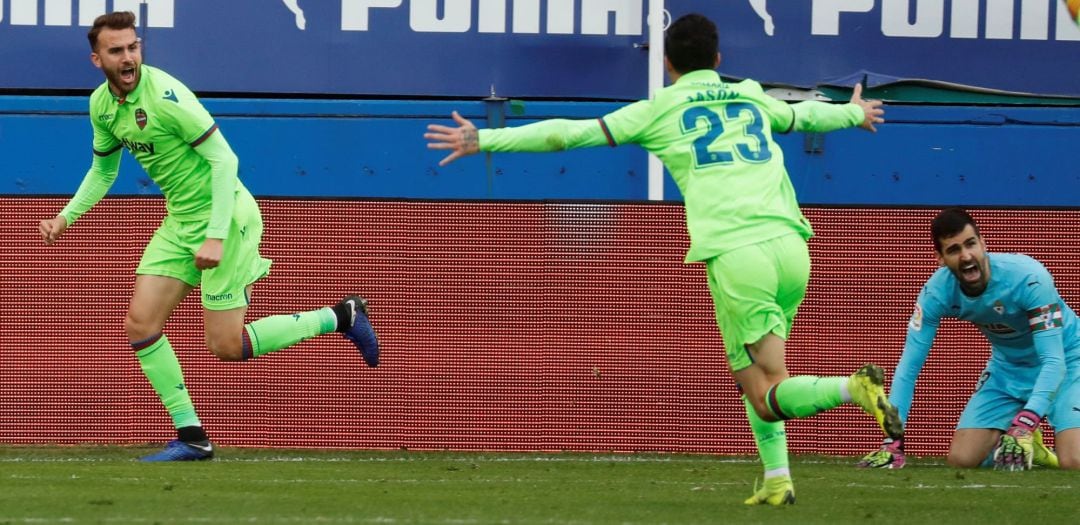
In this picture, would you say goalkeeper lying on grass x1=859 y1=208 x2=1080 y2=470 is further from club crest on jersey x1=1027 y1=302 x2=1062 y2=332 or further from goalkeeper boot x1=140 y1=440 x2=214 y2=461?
goalkeeper boot x1=140 y1=440 x2=214 y2=461

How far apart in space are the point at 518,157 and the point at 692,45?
16.8 feet

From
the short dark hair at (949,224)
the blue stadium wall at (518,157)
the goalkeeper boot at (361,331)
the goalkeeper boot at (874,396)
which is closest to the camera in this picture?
the goalkeeper boot at (874,396)

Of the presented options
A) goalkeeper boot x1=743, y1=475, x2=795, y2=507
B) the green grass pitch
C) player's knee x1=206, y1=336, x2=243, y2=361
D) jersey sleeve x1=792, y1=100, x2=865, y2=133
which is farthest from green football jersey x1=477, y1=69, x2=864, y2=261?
player's knee x1=206, y1=336, x2=243, y2=361

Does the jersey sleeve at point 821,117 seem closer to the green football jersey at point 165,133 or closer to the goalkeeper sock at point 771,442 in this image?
the goalkeeper sock at point 771,442

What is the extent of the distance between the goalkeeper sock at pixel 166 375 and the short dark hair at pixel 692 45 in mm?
3219

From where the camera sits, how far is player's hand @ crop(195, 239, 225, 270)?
7723 millimetres

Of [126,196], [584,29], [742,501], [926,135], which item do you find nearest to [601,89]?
[584,29]

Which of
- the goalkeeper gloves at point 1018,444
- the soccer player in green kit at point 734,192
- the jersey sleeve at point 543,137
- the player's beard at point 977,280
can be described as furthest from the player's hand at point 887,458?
the jersey sleeve at point 543,137

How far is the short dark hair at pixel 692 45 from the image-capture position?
20.7 feet

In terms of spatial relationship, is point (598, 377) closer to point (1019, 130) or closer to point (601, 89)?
point (601, 89)

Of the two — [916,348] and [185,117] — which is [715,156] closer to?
[916,348]

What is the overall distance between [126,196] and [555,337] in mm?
→ 2606

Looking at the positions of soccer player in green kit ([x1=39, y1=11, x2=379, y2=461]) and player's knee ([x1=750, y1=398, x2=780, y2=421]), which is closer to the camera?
player's knee ([x1=750, y1=398, x2=780, y2=421])

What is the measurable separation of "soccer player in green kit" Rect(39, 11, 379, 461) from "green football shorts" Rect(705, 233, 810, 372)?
2647 mm
